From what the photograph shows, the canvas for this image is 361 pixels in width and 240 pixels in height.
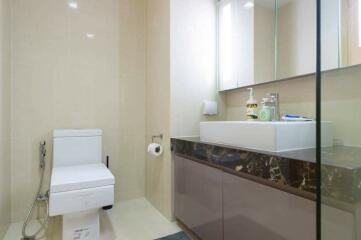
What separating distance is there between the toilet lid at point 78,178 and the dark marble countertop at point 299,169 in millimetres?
638

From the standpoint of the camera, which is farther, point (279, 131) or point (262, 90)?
point (262, 90)

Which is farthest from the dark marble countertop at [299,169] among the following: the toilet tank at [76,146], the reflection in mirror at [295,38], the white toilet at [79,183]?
the toilet tank at [76,146]

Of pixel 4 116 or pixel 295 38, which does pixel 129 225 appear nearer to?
pixel 4 116

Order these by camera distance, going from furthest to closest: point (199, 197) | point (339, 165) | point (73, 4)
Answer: point (73, 4)
point (199, 197)
point (339, 165)

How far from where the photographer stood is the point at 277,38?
138 cm

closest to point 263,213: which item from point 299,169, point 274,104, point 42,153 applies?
point 299,169

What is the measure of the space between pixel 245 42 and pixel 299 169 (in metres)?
1.14

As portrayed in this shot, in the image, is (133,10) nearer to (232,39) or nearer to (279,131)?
(232,39)

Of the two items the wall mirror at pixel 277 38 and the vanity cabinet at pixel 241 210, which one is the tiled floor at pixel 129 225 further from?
the wall mirror at pixel 277 38

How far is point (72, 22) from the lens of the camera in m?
1.79

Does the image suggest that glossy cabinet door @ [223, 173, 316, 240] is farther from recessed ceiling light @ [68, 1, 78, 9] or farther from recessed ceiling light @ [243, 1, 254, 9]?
recessed ceiling light @ [68, 1, 78, 9]

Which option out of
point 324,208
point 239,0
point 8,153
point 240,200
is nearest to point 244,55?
point 239,0

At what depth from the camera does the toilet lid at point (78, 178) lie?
1.18 meters

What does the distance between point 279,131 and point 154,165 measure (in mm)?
1239
